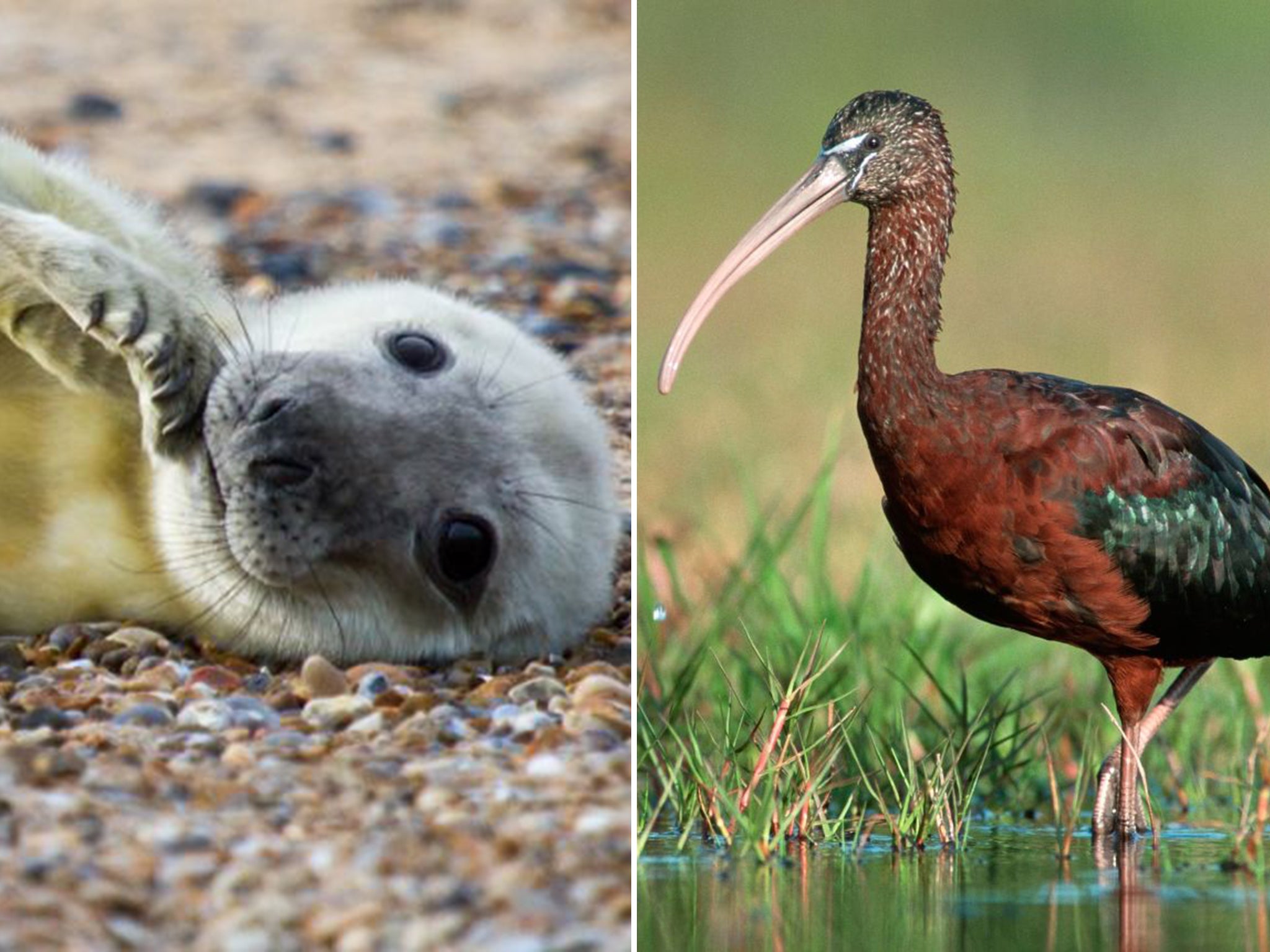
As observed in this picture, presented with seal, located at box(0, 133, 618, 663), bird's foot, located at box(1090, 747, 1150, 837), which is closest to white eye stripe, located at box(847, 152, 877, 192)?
seal, located at box(0, 133, 618, 663)

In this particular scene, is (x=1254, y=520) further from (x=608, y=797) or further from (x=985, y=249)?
(x=985, y=249)

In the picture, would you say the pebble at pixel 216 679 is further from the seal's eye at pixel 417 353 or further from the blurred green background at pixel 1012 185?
the blurred green background at pixel 1012 185

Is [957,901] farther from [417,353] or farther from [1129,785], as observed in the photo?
[417,353]

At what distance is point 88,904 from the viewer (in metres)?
4.11

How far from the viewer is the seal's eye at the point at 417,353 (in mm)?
5133

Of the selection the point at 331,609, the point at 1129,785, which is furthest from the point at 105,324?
the point at 1129,785

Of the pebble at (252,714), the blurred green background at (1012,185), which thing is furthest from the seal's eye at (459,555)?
the blurred green background at (1012,185)

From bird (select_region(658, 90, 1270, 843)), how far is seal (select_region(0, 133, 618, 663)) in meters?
0.45

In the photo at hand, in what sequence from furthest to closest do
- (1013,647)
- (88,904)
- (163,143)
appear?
(163,143)
(1013,647)
(88,904)

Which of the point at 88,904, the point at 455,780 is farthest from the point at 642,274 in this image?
the point at 88,904

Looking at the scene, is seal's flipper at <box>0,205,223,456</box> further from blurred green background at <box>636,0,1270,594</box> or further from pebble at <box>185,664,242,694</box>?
blurred green background at <box>636,0,1270,594</box>

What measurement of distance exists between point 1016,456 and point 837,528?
2410mm

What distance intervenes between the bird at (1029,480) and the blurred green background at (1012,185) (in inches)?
89.1

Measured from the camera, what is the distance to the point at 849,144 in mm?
5102
